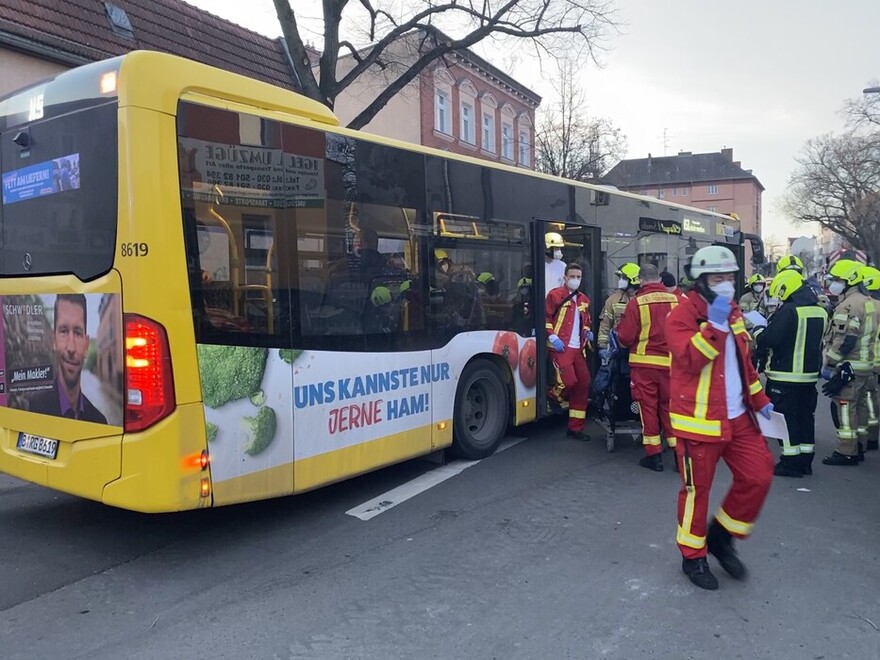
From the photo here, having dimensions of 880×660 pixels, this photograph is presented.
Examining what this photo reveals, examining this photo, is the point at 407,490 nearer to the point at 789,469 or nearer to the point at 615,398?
the point at 615,398

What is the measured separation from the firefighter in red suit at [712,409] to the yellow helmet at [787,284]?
7.71 feet

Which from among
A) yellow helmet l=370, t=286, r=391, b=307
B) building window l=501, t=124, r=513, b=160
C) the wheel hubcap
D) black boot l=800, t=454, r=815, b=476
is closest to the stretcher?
the wheel hubcap

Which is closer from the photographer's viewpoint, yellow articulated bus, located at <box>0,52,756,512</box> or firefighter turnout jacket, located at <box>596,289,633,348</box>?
yellow articulated bus, located at <box>0,52,756,512</box>

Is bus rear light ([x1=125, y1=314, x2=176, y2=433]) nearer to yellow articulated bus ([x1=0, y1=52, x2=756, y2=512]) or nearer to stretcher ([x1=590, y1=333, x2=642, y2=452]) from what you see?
yellow articulated bus ([x1=0, y1=52, x2=756, y2=512])

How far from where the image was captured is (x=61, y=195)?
4.40 meters

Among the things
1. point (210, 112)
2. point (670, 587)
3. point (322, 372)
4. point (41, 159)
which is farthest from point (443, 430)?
point (41, 159)

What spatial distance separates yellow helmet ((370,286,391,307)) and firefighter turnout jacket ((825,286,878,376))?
4.35 meters

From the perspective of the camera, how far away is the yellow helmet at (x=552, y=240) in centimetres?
777

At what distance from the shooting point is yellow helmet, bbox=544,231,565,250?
25.5 feet

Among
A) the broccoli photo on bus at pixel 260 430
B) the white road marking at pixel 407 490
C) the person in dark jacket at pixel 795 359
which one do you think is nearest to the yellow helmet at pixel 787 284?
the person in dark jacket at pixel 795 359

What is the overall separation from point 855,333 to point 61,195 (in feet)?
22.0

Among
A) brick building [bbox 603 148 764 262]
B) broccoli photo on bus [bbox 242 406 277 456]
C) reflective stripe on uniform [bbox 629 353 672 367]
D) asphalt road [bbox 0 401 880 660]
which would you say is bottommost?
asphalt road [bbox 0 401 880 660]

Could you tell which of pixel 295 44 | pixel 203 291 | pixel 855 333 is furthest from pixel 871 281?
pixel 295 44

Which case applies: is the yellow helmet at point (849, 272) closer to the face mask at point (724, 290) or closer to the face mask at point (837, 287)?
the face mask at point (837, 287)
